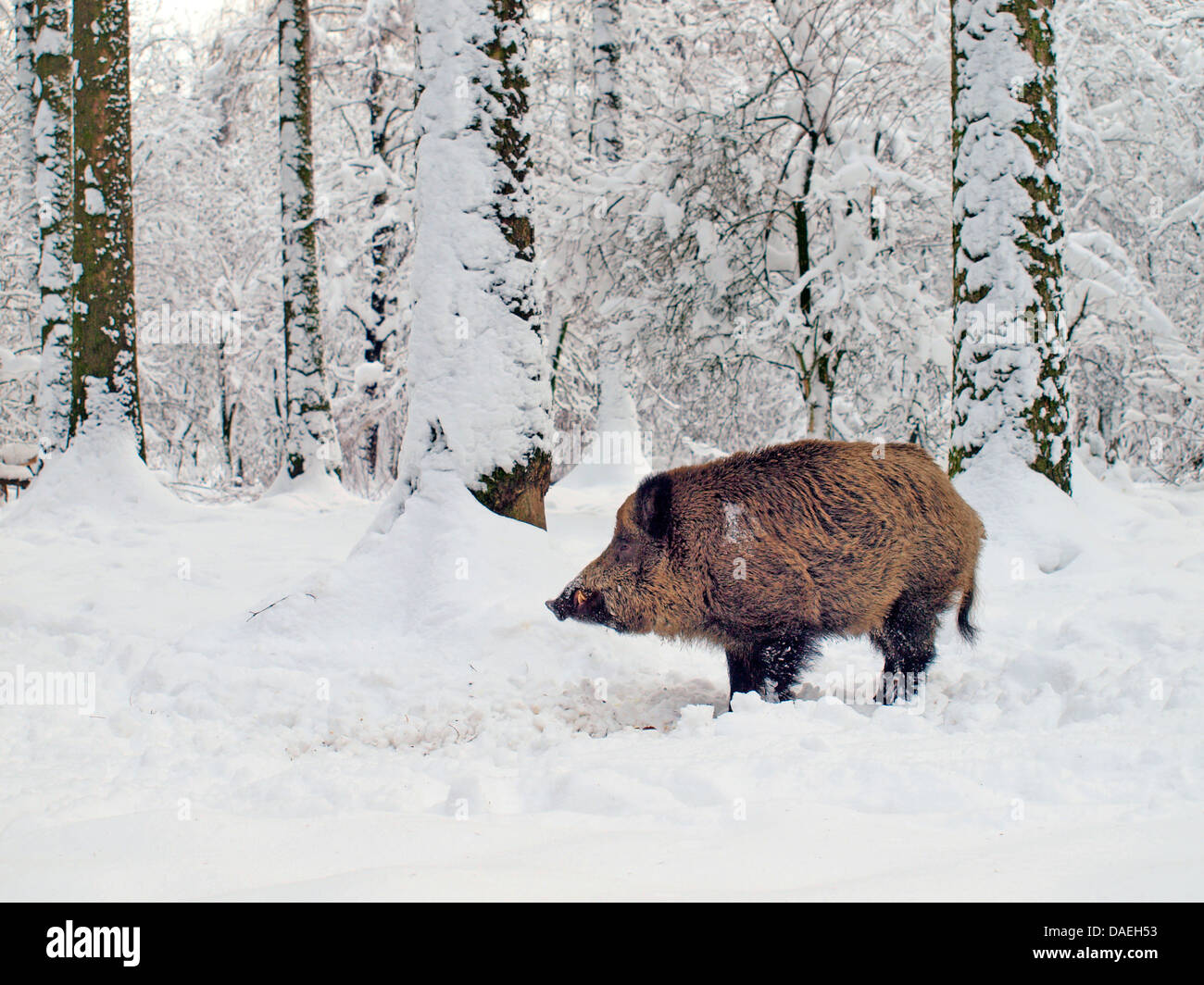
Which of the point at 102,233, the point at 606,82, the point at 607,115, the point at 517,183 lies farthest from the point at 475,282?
the point at 606,82

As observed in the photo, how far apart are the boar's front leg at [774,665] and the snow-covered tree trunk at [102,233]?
6.30m

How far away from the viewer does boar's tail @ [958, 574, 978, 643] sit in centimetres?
465

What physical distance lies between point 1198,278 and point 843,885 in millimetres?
15008

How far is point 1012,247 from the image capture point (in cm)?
645

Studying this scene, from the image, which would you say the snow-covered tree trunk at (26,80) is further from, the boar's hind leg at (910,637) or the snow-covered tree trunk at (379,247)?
the boar's hind leg at (910,637)

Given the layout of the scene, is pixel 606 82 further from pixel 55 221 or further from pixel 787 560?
pixel 787 560

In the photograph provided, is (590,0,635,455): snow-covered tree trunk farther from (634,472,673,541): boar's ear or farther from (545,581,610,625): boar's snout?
(545,581,610,625): boar's snout

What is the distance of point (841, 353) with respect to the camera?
1008cm

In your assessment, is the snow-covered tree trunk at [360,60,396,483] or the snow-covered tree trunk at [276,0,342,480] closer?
the snow-covered tree trunk at [276,0,342,480]

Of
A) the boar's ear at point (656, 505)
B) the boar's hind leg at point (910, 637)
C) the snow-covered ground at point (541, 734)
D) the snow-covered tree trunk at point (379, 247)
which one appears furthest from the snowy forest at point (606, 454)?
the boar's ear at point (656, 505)

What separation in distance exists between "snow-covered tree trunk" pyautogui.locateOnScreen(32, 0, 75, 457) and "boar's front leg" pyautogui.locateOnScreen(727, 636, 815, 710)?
279 inches

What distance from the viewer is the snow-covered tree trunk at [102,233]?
816cm

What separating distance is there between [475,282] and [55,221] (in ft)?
21.9

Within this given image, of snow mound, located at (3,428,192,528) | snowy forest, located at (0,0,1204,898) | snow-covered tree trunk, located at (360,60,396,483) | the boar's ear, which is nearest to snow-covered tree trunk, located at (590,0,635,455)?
snowy forest, located at (0,0,1204,898)
